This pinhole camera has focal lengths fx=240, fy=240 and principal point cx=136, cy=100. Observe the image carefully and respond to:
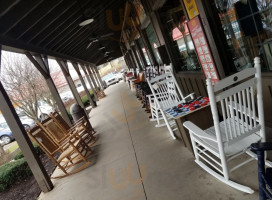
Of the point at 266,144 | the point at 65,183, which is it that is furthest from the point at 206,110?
the point at 65,183

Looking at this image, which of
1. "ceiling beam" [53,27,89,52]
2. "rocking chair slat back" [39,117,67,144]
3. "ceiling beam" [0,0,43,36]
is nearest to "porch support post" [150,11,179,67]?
"ceiling beam" [0,0,43,36]

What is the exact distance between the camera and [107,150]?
4496 millimetres

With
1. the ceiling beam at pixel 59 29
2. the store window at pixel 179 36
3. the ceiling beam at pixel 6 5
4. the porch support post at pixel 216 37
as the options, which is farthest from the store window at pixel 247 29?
the ceiling beam at pixel 59 29

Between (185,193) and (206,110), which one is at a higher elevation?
(206,110)

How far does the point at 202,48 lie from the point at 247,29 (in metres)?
0.87

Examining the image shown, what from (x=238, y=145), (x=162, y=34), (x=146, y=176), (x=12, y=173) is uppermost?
(x=162, y=34)

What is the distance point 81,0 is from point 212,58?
403cm

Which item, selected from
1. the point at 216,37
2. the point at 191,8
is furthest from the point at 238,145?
the point at 191,8

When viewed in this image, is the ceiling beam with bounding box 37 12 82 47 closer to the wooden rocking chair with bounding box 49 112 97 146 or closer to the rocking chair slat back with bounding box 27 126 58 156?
the wooden rocking chair with bounding box 49 112 97 146

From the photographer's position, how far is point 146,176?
2.95m

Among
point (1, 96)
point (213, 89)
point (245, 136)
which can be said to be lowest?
point (245, 136)

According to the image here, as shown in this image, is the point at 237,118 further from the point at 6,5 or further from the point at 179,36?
the point at 6,5

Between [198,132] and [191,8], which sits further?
[191,8]

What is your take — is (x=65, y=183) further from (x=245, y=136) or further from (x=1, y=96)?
(x=245, y=136)
